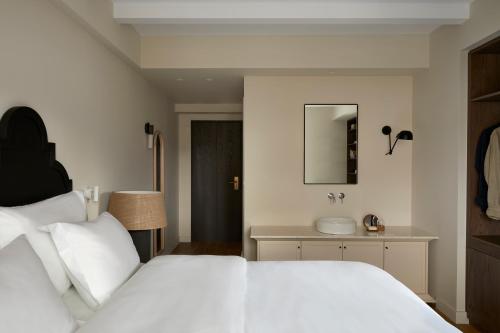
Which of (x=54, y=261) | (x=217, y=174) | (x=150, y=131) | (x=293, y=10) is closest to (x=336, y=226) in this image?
(x=293, y=10)

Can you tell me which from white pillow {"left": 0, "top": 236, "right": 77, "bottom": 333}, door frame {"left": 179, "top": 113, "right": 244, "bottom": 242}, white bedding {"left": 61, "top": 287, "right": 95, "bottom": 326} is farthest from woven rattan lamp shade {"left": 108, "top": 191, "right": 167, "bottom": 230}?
door frame {"left": 179, "top": 113, "right": 244, "bottom": 242}

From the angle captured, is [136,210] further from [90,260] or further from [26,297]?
[26,297]

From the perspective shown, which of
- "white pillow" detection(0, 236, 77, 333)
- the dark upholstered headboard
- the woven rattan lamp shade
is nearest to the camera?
"white pillow" detection(0, 236, 77, 333)

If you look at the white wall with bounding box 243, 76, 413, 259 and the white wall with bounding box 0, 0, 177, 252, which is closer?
the white wall with bounding box 0, 0, 177, 252

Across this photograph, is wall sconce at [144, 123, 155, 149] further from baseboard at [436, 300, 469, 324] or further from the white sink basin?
baseboard at [436, 300, 469, 324]

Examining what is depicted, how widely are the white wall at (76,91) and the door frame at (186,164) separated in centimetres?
204

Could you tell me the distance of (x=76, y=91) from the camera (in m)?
2.45

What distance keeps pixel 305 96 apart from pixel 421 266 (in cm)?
204

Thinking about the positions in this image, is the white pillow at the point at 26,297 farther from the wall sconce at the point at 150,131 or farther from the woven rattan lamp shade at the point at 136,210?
the wall sconce at the point at 150,131

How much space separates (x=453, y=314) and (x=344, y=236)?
1.07 m

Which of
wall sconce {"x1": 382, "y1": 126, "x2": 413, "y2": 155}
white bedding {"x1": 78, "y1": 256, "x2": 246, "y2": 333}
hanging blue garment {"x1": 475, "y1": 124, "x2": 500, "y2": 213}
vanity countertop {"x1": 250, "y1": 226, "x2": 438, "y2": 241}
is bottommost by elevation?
vanity countertop {"x1": 250, "y1": 226, "x2": 438, "y2": 241}

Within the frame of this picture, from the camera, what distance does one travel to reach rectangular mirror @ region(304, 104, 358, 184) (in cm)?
396

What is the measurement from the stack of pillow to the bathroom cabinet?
1836 millimetres

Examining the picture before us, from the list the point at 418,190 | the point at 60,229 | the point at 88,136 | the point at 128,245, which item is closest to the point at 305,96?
the point at 418,190
